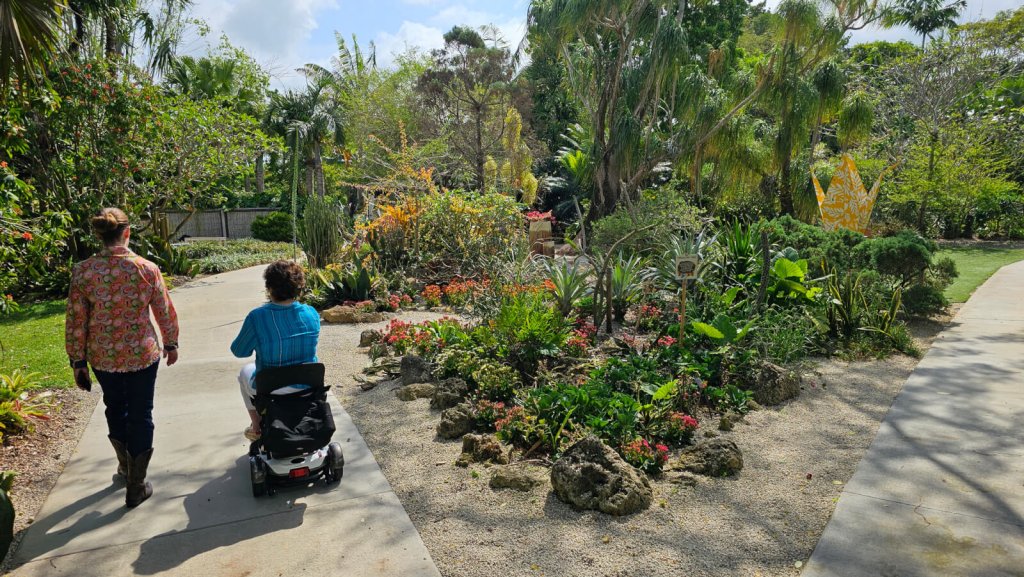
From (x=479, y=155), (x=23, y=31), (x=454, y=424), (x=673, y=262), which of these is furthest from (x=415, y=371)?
(x=479, y=155)

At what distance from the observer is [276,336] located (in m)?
3.57

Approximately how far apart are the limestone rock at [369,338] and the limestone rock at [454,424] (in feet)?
8.65

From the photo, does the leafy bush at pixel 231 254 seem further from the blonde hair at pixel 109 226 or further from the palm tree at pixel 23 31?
the blonde hair at pixel 109 226

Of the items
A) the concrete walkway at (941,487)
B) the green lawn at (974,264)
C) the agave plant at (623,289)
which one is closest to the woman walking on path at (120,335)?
the concrete walkway at (941,487)

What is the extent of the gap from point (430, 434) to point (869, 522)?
2.71 meters

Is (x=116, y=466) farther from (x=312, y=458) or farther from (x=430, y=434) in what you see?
(x=430, y=434)

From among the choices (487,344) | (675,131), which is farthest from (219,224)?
(487,344)

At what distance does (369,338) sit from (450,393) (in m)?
2.40

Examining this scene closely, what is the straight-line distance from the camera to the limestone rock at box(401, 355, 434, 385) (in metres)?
5.56

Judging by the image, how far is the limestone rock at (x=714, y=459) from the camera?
12.7 ft

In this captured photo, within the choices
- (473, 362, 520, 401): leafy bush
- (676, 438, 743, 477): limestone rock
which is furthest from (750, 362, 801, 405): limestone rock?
(473, 362, 520, 401): leafy bush

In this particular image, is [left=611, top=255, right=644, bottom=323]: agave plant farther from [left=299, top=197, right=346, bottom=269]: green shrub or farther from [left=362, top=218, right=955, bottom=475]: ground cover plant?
[left=299, top=197, right=346, bottom=269]: green shrub

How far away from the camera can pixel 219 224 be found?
2733 centimetres

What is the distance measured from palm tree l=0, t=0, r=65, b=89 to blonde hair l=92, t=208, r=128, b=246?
107 centimetres
